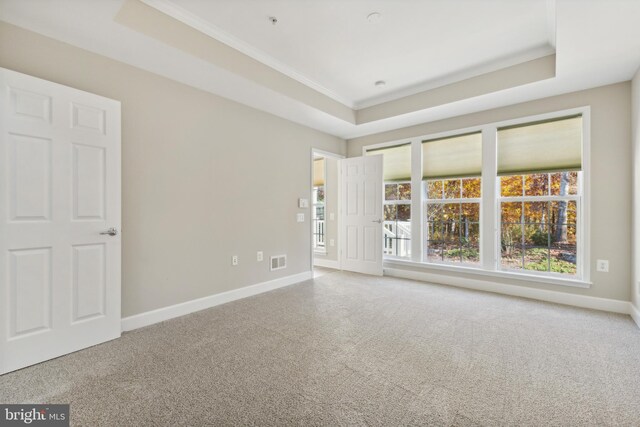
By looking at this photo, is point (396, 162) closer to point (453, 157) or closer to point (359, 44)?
point (453, 157)

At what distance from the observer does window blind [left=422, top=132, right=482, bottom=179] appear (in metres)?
4.11

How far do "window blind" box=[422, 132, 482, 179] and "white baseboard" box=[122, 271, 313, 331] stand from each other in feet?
8.95

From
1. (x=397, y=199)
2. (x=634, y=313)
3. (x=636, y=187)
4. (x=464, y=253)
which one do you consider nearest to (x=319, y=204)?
(x=397, y=199)

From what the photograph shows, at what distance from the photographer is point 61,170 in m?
2.22

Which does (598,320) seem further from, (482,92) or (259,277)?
(259,277)

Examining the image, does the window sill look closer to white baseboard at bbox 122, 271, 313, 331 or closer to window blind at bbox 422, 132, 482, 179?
window blind at bbox 422, 132, 482, 179

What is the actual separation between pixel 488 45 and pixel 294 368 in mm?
3569

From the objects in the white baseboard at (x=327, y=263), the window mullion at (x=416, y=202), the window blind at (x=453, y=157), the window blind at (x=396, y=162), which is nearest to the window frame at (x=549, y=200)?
the window blind at (x=453, y=157)

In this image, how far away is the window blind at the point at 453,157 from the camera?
4113 mm

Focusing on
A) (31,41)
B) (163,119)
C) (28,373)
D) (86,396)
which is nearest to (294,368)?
(86,396)

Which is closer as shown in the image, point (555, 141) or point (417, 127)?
point (555, 141)

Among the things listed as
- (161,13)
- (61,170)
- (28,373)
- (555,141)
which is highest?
(161,13)

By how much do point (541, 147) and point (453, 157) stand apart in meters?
1.05

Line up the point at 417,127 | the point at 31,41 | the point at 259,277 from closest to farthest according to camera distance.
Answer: the point at 31,41 < the point at 259,277 < the point at 417,127
